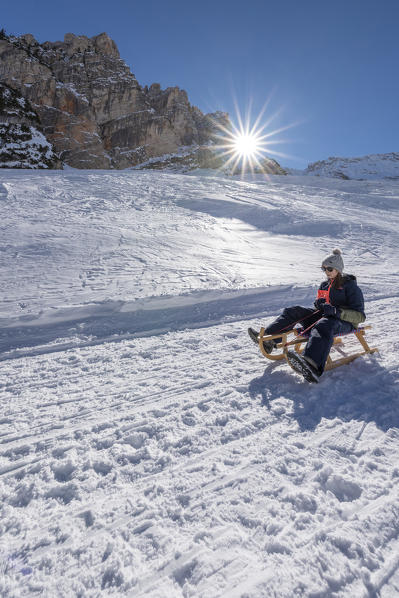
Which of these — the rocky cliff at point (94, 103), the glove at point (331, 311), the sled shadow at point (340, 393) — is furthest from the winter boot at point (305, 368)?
the rocky cliff at point (94, 103)

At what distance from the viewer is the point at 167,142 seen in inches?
3652

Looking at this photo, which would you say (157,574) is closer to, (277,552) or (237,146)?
(277,552)

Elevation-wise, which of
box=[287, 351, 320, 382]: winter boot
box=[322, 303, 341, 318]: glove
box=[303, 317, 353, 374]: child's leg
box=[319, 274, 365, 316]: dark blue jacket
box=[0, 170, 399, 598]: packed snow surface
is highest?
box=[319, 274, 365, 316]: dark blue jacket

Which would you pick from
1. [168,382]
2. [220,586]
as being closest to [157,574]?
[220,586]

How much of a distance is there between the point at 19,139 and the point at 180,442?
74567 mm

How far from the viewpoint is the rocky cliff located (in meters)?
79.2

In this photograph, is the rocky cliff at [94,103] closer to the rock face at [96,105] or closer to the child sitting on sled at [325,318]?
the rock face at [96,105]

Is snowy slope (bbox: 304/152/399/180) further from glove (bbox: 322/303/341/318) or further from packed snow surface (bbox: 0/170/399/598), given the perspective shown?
glove (bbox: 322/303/341/318)

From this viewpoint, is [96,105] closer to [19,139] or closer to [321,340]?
[19,139]

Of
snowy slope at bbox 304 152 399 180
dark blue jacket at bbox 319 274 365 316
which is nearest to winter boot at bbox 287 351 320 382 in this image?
dark blue jacket at bbox 319 274 365 316

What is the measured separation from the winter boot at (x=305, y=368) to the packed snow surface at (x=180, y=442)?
0.14 meters

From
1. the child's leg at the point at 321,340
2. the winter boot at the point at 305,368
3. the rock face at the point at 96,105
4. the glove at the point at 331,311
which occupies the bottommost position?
the winter boot at the point at 305,368

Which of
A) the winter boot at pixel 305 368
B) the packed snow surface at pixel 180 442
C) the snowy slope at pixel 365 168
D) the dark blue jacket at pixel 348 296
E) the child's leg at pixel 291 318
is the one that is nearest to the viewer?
the packed snow surface at pixel 180 442

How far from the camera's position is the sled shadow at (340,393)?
7.71 ft
